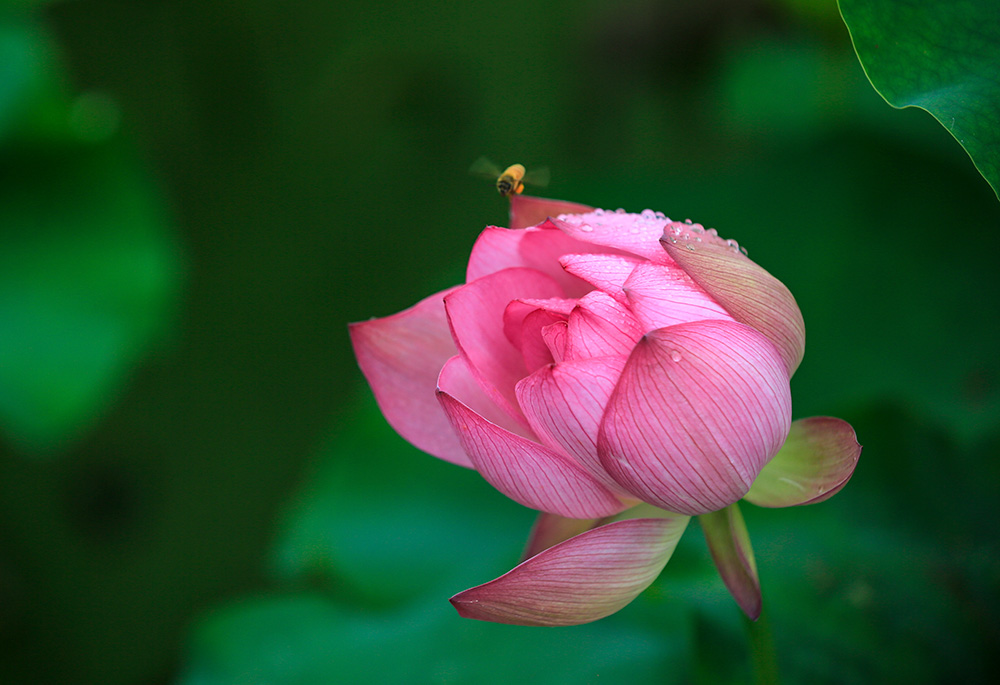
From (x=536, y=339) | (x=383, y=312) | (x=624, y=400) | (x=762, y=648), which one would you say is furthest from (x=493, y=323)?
(x=383, y=312)

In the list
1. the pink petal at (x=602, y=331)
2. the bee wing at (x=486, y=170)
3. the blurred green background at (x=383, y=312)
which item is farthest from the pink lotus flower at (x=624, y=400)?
the blurred green background at (x=383, y=312)

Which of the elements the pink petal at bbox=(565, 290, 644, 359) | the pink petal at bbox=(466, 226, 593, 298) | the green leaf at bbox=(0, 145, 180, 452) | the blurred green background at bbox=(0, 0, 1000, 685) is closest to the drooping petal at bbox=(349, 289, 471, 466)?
the pink petal at bbox=(466, 226, 593, 298)

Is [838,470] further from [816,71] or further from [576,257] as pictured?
Answer: [816,71]

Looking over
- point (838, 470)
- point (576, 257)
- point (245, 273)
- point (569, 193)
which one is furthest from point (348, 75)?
point (838, 470)

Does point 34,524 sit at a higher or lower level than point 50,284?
lower

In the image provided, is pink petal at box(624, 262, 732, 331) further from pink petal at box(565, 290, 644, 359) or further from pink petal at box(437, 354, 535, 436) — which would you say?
pink petal at box(437, 354, 535, 436)

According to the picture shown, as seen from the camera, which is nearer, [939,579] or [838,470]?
[838,470]
